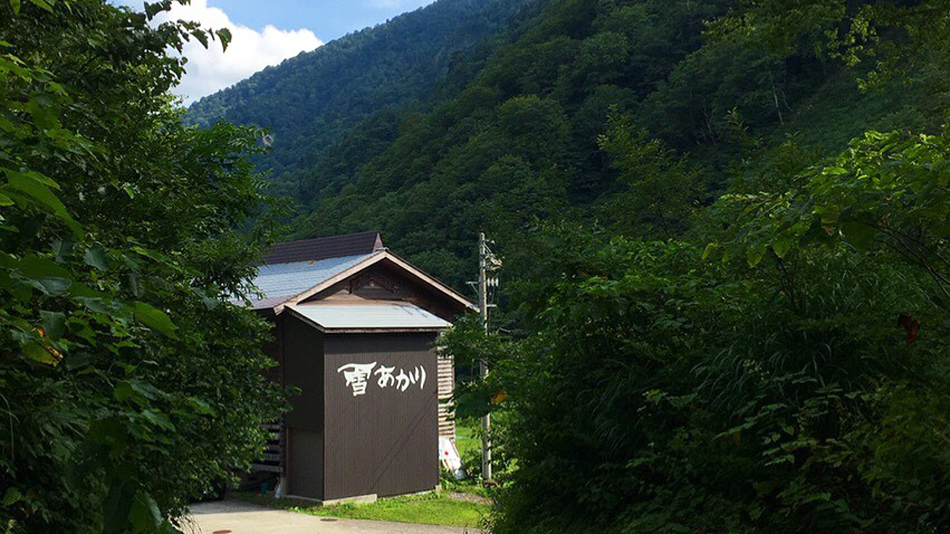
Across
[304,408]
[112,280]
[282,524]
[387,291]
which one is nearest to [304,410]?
[304,408]

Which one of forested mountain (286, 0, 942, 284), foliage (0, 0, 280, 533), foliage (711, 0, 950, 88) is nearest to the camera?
foliage (0, 0, 280, 533)

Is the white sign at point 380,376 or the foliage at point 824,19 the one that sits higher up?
the foliage at point 824,19

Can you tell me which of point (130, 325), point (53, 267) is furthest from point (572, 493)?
point (53, 267)

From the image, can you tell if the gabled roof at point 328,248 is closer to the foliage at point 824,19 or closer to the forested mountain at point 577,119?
the forested mountain at point 577,119

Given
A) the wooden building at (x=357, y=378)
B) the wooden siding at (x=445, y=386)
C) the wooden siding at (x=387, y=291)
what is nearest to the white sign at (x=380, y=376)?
the wooden building at (x=357, y=378)

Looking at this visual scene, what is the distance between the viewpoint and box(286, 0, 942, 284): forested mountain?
4759cm

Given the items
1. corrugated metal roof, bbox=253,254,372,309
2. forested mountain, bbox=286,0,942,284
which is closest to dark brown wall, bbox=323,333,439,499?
corrugated metal roof, bbox=253,254,372,309

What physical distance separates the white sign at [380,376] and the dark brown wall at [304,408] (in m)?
0.78

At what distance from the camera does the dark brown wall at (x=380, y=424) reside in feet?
69.7

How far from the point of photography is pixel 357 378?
71.3ft

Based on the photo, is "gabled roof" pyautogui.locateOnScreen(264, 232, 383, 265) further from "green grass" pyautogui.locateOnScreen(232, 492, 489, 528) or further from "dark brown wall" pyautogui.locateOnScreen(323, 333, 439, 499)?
"green grass" pyautogui.locateOnScreen(232, 492, 489, 528)

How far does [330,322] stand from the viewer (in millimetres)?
21016

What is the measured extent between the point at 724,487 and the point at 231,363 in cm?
571

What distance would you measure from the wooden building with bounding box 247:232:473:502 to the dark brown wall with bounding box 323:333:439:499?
3 centimetres
